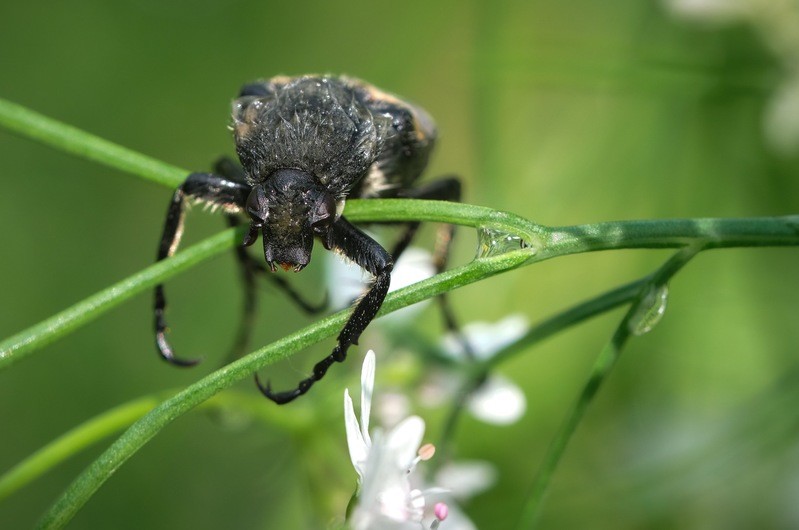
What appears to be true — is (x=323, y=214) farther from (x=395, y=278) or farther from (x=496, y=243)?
(x=395, y=278)

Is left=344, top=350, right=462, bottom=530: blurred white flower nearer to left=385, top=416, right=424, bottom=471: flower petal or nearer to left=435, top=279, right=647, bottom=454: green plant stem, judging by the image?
left=385, top=416, right=424, bottom=471: flower petal

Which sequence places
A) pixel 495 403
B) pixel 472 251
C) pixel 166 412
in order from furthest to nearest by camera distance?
pixel 472 251 → pixel 495 403 → pixel 166 412

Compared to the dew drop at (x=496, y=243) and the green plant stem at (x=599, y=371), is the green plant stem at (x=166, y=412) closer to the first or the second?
the dew drop at (x=496, y=243)

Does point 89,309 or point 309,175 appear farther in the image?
point 309,175

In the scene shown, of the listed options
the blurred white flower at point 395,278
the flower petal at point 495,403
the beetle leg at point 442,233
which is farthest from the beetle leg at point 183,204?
the flower petal at point 495,403

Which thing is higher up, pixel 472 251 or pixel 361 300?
pixel 472 251

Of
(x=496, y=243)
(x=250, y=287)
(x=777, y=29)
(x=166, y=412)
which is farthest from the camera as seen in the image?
(x=777, y=29)

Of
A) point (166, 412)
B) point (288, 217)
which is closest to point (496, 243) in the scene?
point (288, 217)
